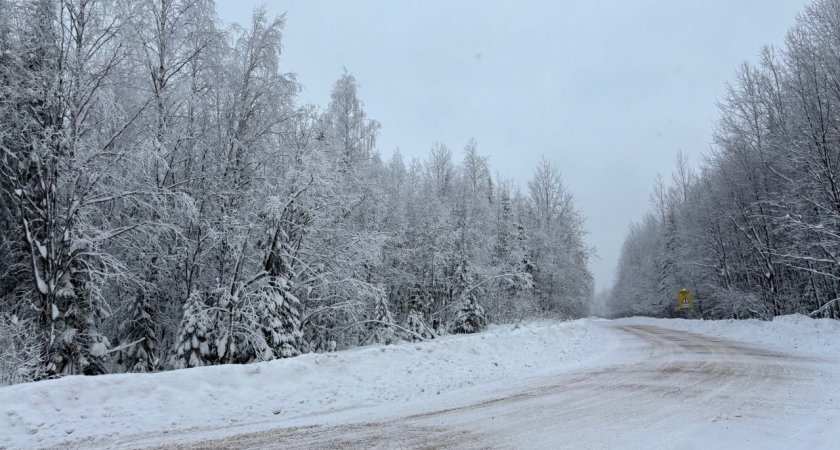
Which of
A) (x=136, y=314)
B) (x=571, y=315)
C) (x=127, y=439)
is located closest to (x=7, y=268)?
(x=136, y=314)

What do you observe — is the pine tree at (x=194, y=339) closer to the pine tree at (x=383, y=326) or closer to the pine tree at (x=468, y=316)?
the pine tree at (x=383, y=326)

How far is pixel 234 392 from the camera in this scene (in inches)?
274

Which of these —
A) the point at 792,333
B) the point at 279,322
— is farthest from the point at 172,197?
the point at 792,333

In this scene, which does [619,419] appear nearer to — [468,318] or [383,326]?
[383,326]

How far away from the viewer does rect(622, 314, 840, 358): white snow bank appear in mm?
12936

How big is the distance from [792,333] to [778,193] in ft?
30.4

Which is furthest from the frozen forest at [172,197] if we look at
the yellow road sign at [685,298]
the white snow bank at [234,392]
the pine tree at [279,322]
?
the yellow road sign at [685,298]

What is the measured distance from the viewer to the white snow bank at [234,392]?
5.50 metres

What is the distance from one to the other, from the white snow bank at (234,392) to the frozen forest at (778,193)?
14.4 meters

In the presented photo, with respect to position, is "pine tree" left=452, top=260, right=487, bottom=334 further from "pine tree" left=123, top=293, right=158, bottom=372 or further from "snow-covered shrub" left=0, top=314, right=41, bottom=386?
"snow-covered shrub" left=0, top=314, right=41, bottom=386

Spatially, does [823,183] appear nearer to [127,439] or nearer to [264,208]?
[264,208]

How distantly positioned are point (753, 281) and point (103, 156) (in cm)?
3542

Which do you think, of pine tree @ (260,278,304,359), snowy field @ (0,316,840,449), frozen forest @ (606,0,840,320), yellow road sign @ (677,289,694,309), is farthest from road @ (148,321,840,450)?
yellow road sign @ (677,289,694,309)

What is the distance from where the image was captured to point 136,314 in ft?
38.4
